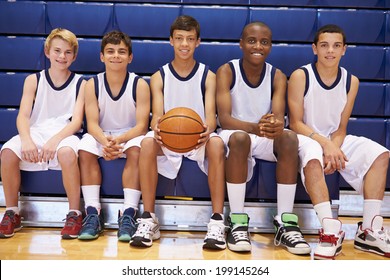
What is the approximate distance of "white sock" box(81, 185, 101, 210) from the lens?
2383mm

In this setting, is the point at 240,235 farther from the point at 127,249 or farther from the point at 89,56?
the point at 89,56

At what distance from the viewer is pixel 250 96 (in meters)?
2.63

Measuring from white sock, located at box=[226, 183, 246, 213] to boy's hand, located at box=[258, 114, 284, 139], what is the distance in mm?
258

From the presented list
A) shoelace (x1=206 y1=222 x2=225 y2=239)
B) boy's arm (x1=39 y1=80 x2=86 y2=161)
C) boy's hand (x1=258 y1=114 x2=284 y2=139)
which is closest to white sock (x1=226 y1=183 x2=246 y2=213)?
shoelace (x1=206 y1=222 x2=225 y2=239)

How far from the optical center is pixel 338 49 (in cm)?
250

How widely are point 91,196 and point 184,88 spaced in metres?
0.74

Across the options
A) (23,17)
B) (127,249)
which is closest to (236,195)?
(127,249)

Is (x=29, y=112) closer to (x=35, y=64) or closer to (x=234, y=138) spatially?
(x=35, y=64)

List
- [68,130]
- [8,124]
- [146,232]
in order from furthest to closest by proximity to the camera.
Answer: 1. [8,124]
2. [68,130]
3. [146,232]

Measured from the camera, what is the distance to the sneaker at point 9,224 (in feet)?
7.47

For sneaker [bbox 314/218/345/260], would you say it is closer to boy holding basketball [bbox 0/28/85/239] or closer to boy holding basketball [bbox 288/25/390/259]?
boy holding basketball [bbox 288/25/390/259]
